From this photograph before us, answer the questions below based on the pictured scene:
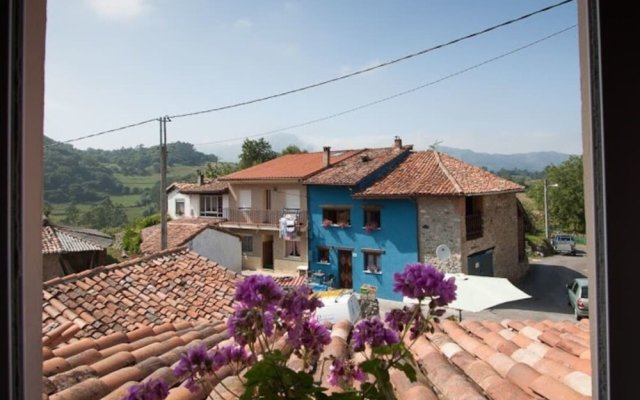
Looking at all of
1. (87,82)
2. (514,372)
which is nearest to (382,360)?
(514,372)

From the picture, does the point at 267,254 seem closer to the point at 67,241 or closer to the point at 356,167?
the point at 356,167

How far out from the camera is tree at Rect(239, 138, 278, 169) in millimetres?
22641

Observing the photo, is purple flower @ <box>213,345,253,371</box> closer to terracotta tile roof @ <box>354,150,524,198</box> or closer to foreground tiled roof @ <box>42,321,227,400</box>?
foreground tiled roof @ <box>42,321,227,400</box>

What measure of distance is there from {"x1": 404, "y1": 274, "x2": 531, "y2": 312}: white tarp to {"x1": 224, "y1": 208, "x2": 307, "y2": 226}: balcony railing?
7.13 meters

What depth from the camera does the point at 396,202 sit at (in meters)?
10.8

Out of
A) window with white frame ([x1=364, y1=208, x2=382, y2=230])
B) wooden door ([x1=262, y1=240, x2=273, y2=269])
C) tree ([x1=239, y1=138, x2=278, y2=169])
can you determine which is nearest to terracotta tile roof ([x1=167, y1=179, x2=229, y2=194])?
wooden door ([x1=262, y1=240, x2=273, y2=269])

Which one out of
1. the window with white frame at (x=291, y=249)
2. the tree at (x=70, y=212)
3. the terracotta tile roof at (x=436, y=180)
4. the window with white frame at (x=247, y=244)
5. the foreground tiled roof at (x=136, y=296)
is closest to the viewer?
the tree at (x=70, y=212)

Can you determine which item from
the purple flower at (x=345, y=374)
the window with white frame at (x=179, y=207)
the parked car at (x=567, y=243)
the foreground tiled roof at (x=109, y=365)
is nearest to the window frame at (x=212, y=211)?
the window with white frame at (x=179, y=207)

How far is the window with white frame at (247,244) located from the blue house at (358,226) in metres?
2.56

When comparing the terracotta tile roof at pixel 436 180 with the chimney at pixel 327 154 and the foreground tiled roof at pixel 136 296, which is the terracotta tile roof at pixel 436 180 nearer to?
the chimney at pixel 327 154

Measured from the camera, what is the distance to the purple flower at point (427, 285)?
2.08 feet
